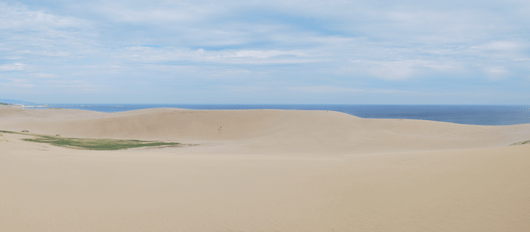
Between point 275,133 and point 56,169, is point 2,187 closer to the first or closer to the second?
point 56,169

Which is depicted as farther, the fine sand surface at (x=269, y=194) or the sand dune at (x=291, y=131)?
the sand dune at (x=291, y=131)

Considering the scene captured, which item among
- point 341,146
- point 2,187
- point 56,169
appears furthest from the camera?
point 341,146

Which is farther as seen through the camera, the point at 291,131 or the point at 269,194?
the point at 291,131

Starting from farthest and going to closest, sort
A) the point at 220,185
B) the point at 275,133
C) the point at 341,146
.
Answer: the point at 275,133 < the point at 341,146 < the point at 220,185

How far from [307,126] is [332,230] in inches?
846

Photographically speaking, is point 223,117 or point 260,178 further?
point 223,117

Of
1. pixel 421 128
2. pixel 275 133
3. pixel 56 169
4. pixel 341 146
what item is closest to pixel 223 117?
pixel 275 133

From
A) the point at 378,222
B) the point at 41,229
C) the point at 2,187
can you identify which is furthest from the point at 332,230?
the point at 2,187

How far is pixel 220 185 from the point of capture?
7043mm

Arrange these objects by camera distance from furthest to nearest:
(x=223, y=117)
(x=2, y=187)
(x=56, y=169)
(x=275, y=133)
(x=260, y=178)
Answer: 1. (x=223, y=117)
2. (x=275, y=133)
3. (x=56, y=169)
4. (x=260, y=178)
5. (x=2, y=187)

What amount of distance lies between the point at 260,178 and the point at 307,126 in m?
18.7

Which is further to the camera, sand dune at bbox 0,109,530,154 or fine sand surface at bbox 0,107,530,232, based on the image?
sand dune at bbox 0,109,530,154

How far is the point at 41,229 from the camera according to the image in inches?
185

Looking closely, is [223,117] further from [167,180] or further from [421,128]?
[167,180]
